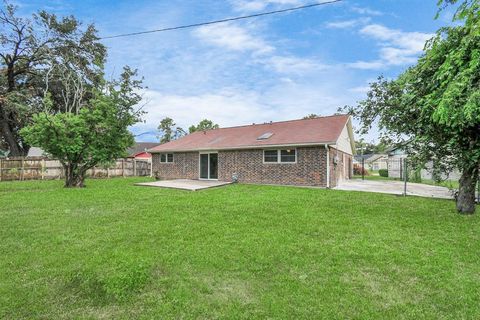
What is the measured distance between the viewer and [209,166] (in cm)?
1633

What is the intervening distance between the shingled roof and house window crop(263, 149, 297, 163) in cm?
47

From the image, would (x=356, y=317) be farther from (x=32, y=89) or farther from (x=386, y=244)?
(x=32, y=89)

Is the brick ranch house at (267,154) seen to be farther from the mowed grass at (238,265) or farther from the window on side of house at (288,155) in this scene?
the mowed grass at (238,265)

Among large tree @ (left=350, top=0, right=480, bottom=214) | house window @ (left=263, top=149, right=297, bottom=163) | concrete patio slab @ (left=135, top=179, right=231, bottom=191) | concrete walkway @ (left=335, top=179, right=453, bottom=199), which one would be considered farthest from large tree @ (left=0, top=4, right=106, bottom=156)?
large tree @ (left=350, top=0, right=480, bottom=214)

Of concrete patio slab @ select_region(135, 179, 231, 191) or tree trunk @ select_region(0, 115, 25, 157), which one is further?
tree trunk @ select_region(0, 115, 25, 157)

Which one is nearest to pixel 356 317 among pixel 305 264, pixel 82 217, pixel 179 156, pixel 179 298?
pixel 305 264

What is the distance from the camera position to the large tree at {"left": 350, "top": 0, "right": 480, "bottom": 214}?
5.57m

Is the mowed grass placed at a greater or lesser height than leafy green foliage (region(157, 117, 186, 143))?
lesser

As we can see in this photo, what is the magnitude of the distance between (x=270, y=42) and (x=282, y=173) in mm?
6062

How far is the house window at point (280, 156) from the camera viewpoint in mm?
13266

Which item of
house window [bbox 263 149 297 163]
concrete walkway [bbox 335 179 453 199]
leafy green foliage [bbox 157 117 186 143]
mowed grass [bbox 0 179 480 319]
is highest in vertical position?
leafy green foliage [bbox 157 117 186 143]

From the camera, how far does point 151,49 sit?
1265 centimetres

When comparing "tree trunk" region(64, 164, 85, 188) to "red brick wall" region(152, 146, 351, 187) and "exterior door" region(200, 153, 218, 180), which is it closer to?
"red brick wall" region(152, 146, 351, 187)

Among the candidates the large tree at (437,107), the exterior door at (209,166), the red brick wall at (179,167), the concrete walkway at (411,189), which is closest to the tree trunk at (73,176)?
the red brick wall at (179,167)
